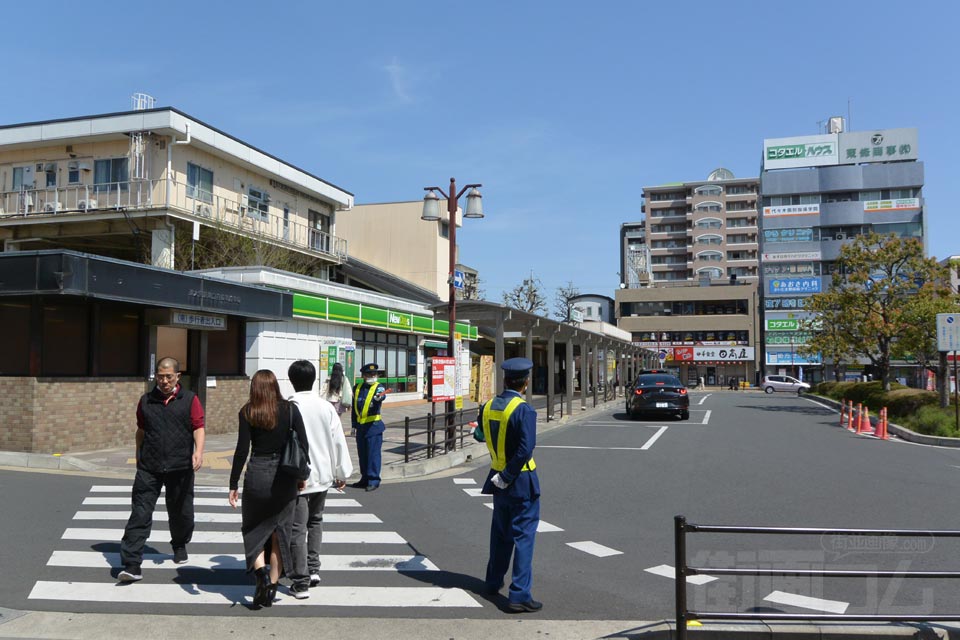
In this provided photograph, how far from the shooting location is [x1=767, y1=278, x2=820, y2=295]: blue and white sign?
73062mm

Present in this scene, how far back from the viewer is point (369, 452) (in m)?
10.7

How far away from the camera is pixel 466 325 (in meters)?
36.3

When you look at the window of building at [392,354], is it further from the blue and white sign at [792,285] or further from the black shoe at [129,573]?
the blue and white sign at [792,285]

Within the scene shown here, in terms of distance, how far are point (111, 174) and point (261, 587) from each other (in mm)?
24895

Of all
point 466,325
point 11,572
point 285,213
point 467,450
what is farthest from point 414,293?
point 11,572

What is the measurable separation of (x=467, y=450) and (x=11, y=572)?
9.32 meters

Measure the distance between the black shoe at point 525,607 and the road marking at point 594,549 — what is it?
1754mm

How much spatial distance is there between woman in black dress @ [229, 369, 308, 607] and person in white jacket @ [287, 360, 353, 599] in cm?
14

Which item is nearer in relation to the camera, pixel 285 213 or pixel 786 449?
pixel 786 449

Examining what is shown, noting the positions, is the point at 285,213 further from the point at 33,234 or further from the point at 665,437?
the point at 665,437

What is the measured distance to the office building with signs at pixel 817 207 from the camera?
73438 millimetres

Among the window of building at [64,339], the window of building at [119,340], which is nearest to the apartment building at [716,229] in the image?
the window of building at [119,340]

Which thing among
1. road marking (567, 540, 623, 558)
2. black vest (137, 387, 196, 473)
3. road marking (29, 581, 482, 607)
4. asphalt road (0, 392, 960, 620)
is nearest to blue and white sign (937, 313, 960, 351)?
asphalt road (0, 392, 960, 620)

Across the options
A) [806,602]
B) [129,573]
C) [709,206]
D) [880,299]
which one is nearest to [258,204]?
[880,299]
